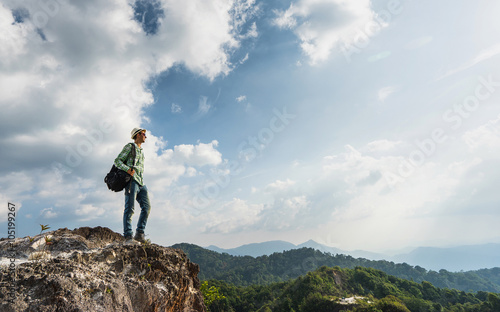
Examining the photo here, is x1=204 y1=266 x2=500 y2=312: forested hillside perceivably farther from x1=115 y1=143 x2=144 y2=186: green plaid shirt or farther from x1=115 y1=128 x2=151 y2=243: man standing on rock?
x1=115 y1=143 x2=144 y2=186: green plaid shirt

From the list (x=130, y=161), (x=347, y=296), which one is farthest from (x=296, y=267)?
(x=130, y=161)

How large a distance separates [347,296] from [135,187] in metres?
62.7

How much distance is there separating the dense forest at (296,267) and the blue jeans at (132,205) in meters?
110

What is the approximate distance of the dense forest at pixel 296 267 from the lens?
113544 millimetres

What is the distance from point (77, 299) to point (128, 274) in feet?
3.83

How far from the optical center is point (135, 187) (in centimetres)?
567

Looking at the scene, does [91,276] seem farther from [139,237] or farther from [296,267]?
[296,267]

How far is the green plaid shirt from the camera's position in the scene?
18.0 ft

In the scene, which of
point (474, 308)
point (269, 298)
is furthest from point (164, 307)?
point (474, 308)

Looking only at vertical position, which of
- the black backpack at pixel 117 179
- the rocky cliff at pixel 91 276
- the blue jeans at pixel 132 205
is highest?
the black backpack at pixel 117 179

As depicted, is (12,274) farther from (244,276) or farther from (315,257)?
(315,257)

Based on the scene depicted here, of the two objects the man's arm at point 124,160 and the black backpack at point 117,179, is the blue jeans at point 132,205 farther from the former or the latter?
the man's arm at point 124,160

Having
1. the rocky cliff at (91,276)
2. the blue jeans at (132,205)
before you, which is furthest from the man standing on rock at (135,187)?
the rocky cliff at (91,276)

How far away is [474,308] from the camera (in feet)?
169
